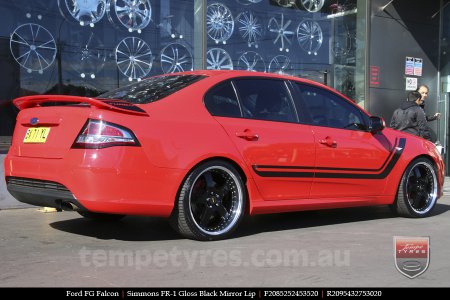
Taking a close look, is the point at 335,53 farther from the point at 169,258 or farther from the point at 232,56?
the point at 169,258

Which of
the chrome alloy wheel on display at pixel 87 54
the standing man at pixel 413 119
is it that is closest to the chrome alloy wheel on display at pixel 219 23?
the chrome alloy wheel on display at pixel 87 54

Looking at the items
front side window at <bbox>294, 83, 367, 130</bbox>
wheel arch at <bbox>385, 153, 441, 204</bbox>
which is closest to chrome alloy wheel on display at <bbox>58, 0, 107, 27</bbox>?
front side window at <bbox>294, 83, 367, 130</bbox>

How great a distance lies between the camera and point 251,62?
9.84 meters

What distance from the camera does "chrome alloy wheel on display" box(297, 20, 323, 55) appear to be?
10516 mm

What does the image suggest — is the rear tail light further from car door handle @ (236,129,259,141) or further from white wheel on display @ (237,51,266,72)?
white wheel on display @ (237,51,266,72)

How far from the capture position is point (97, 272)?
12.1 feet

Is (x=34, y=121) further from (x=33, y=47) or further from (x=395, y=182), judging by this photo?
(x=395, y=182)

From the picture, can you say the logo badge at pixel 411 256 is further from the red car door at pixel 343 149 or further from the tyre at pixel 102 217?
the tyre at pixel 102 217

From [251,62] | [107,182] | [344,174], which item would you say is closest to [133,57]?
[251,62]

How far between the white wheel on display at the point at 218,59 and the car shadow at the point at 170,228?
361 cm

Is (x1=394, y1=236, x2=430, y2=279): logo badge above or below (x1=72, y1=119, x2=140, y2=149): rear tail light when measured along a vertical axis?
below

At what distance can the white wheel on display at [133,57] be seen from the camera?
8.45 meters

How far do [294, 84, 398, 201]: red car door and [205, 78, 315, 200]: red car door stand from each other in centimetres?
16

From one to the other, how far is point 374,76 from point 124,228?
23.3 feet
